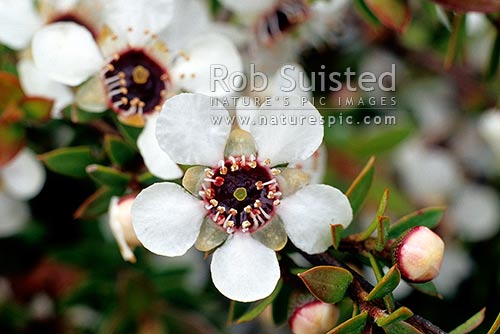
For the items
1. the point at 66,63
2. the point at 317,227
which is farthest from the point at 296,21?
the point at 317,227

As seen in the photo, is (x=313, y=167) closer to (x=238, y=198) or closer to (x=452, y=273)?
(x=238, y=198)

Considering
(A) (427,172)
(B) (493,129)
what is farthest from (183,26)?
(A) (427,172)

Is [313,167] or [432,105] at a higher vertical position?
[313,167]

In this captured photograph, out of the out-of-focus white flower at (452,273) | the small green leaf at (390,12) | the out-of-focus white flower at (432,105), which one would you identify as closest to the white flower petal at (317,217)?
the small green leaf at (390,12)

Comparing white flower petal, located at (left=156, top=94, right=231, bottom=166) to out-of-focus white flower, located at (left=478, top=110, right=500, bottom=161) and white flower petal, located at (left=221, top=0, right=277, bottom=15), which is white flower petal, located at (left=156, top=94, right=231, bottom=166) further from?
out-of-focus white flower, located at (left=478, top=110, right=500, bottom=161)

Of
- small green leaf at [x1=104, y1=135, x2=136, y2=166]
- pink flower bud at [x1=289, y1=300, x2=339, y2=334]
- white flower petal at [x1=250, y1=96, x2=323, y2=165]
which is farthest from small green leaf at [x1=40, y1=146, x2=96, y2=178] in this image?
pink flower bud at [x1=289, y1=300, x2=339, y2=334]
